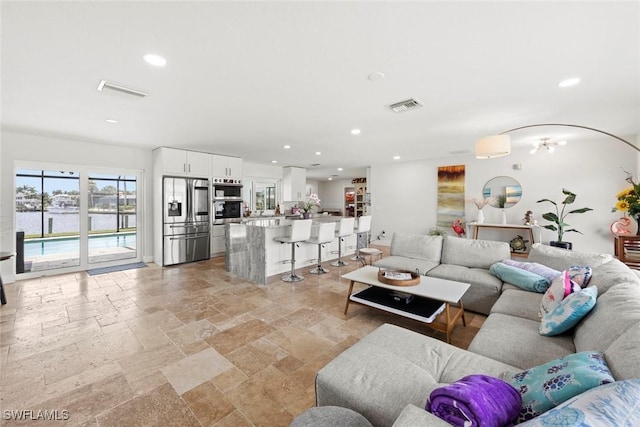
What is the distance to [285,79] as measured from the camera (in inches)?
99.3

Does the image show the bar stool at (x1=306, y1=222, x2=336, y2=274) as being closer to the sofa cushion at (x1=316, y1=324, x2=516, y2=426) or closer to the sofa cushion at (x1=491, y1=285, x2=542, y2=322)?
the sofa cushion at (x1=491, y1=285, x2=542, y2=322)

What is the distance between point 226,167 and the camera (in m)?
6.50

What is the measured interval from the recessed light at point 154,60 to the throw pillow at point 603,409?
2.97 meters

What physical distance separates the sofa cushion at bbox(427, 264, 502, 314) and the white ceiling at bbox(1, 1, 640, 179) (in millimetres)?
2038

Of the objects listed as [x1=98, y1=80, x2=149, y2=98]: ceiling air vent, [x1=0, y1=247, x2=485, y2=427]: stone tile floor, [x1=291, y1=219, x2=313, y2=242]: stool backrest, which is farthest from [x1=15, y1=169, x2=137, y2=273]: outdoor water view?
Result: [x1=291, y1=219, x2=313, y2=242]: stool backrest

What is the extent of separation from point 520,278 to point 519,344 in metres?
1.34

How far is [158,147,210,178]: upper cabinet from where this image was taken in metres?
5.44

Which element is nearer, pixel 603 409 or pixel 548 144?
pixel 603 409

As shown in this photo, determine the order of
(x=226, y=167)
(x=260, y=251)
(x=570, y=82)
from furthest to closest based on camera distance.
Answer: (x=226, y=167), (x=260, y=251), (x=570, y=82)

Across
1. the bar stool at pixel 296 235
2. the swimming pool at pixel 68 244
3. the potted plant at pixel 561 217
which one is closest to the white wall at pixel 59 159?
the swimming pool at pixel 68 244

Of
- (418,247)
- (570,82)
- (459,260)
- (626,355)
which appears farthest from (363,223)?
(626,355)

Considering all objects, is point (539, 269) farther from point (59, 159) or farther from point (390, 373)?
point (59, 159)

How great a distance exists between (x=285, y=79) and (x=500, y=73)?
1945 mm

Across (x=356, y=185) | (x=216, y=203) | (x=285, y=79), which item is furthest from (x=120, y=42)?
(x=356, y=185)
